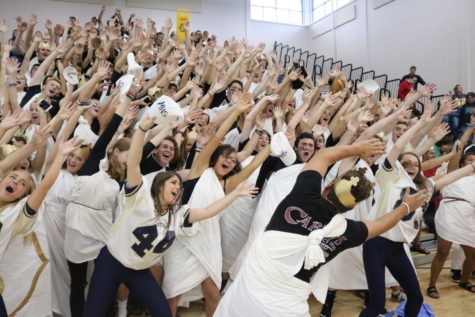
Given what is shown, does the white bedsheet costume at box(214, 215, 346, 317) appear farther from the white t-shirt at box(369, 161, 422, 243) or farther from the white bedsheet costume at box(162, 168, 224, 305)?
the white t-shirt at box(369, 161, 422, 243)

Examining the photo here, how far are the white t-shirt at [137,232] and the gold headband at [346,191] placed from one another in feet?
3.45

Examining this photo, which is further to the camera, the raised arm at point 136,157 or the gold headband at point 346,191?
the raised arm at point 136,157

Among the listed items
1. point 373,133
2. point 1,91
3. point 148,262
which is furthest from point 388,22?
point 148,262

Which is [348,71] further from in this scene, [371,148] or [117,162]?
[371,148]

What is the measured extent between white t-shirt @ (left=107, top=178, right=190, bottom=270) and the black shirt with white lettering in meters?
0.73

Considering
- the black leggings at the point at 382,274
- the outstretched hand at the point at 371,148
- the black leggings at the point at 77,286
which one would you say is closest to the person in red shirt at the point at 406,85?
the black leggings at the point at 382,274

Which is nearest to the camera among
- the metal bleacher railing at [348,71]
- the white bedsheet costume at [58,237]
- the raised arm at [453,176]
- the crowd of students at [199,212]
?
the crowd of students at [199,212]

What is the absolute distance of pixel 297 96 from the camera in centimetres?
710

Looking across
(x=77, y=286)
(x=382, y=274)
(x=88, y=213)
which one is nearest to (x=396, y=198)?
(x=382, y=274)

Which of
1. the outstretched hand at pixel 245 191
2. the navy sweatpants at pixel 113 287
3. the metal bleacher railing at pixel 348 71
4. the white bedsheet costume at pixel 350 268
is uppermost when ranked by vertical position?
the metal bleacher railing at pixel 348 71

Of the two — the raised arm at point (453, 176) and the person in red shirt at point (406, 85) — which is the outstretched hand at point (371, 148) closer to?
the raised arm at point (453, 176)

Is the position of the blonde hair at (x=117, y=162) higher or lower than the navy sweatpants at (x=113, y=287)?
higher

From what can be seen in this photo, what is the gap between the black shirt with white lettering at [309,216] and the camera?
184 centimetres

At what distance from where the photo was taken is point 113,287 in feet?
7.41
